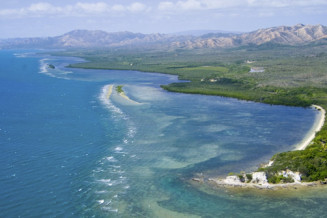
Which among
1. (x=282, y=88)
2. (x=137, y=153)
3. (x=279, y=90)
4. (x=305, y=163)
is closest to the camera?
(x=305, y=163)

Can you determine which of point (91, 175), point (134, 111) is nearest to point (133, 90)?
point (134, 111)

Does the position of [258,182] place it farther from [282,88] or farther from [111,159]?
[282,88]

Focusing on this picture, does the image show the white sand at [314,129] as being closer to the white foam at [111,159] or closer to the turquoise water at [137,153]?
the turquoise water at [137,153]

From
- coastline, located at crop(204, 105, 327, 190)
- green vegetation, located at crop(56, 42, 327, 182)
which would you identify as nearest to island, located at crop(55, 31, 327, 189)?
green vegetation, located at crop(56, 42, 327, 182)

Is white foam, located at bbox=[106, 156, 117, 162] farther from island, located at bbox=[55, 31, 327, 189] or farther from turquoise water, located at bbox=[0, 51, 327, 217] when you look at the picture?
island, located at bbox=[55, 31, 327, 189]

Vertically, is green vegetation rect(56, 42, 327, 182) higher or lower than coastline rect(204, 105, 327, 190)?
higher

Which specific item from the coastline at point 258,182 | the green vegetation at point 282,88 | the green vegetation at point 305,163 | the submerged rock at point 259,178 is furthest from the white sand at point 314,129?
the submerged rock at point 259,178

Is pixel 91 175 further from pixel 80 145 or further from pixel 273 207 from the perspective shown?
pixel 273 207

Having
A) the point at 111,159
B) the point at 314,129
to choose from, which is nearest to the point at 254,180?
the point at 111,159
